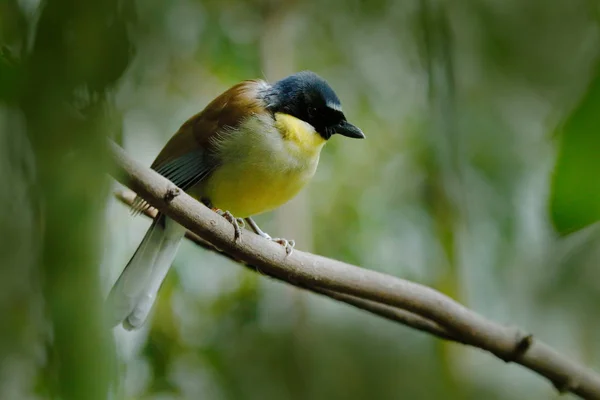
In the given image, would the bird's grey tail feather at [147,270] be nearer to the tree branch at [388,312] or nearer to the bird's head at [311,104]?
the tree branch at [388,312]

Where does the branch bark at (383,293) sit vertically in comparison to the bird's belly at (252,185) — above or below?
below

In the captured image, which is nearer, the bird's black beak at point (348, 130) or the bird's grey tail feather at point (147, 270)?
the bird's grey tail feather at point (147, 270)

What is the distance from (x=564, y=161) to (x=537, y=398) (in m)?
2.43

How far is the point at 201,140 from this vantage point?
1.76 meters

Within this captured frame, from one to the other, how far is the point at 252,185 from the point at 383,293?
44 centimetres

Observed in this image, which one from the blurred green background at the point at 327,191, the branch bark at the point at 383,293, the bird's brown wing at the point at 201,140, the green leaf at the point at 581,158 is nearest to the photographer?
the blurred green background at the point at 327,191

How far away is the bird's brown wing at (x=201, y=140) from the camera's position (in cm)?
171

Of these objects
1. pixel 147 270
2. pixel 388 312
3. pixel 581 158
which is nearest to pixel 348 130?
pixel 388 312

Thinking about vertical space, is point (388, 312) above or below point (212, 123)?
below

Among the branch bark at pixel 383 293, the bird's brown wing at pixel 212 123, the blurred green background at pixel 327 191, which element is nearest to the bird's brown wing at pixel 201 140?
the bird's brown wing at pixel 212 123

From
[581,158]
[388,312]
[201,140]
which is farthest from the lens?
[201,140]

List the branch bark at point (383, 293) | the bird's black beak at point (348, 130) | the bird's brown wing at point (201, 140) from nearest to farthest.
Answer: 1. the branch bark at point (383, 293)
2. the bird's brown wing at point (201, 140)
3. the bird's black beak at point (348, 130)

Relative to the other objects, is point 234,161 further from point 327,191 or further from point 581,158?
point 581,158

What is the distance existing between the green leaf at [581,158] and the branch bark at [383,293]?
2.10 ft
